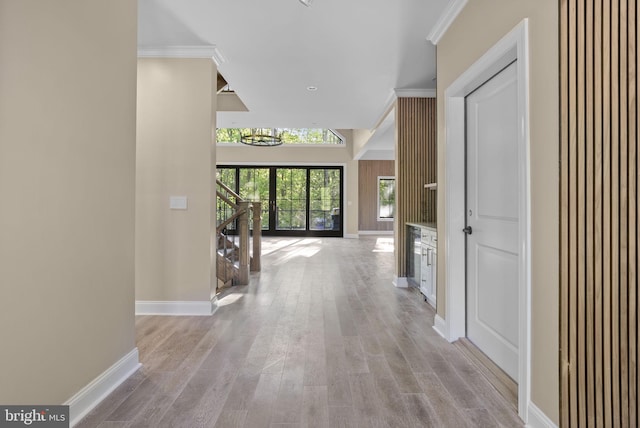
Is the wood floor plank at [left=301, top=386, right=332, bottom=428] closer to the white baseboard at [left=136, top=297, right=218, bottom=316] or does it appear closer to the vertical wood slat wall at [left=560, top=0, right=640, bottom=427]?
the vertical wood slat wall at [left=560, top=0, right=640, bottom=427]

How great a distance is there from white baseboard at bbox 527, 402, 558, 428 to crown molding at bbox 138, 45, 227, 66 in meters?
3.81

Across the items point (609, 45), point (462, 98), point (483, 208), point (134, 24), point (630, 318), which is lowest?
point (630, 318)

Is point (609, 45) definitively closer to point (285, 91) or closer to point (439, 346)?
point (439, 346)

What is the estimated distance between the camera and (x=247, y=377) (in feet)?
7.25

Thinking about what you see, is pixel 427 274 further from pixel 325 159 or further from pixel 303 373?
pixel 325 159

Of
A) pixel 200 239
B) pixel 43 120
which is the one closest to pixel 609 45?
pixel 43 120

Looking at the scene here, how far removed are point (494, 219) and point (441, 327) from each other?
3.72ft

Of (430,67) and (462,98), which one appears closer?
(462,98)

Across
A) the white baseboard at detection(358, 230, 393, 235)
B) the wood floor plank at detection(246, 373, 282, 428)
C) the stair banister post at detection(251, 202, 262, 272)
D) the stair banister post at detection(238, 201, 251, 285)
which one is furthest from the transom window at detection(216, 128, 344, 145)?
the wood floor plank at detection(246, 373, 282, 428)

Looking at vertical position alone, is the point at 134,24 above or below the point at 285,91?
below

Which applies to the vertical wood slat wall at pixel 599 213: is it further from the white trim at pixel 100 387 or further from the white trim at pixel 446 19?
the white trim at pixel 100 387

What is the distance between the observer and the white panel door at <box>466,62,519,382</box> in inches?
84.2

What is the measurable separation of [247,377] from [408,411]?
99cm

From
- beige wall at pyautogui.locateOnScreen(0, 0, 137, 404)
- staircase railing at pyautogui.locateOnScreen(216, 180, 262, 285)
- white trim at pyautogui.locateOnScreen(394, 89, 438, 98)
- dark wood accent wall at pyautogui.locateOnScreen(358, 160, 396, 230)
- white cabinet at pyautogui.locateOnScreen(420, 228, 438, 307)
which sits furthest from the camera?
dark wood accent wall at pyautogui.locateOnScreen(358, 160, 396, 230)
